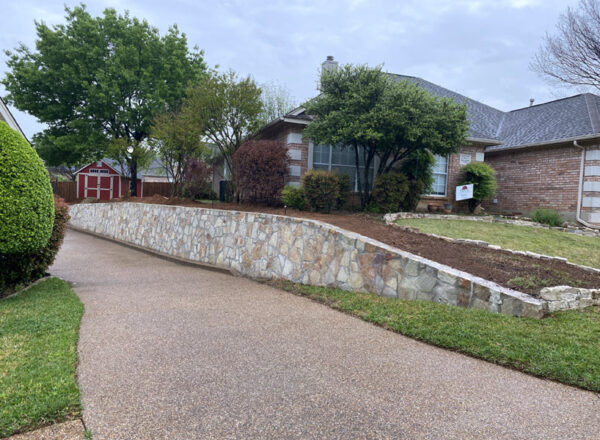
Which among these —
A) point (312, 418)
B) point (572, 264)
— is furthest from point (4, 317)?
point (572, 264)

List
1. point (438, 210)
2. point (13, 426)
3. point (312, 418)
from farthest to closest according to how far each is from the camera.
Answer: point (438, 210) < point (312, 418) < point (13, 426)

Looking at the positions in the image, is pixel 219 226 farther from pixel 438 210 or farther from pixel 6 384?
pixel 438 210

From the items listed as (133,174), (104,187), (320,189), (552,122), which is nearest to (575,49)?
(552,122)

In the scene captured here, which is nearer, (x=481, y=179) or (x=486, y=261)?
(x=486, y=261)

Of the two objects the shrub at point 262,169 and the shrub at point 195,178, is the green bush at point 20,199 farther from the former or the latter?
the shrub at point 195,178

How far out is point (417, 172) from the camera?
12891 mm

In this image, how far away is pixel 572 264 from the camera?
649 cm

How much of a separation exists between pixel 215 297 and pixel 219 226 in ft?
12.5

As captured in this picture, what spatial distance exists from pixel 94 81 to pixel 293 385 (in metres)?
23.9

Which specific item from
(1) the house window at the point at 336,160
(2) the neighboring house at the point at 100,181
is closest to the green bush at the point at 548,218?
(1) the house window at the point at 336,160

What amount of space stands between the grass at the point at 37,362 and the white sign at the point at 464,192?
40.8ft

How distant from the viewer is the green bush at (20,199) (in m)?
5.58

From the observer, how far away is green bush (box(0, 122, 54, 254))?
5582 mm

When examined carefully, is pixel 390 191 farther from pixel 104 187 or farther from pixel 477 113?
pixel 104 187
